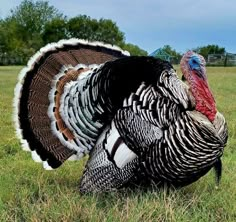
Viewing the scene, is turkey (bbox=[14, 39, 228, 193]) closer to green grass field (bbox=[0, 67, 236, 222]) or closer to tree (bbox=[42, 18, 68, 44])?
green grass field (bbox=[0, 67, 236, 222])

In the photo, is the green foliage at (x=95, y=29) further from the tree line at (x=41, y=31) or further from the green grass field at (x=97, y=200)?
the green grass field at (x=97, y=200)

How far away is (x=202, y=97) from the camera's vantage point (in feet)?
11.7

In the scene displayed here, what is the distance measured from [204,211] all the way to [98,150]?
844 millimetres

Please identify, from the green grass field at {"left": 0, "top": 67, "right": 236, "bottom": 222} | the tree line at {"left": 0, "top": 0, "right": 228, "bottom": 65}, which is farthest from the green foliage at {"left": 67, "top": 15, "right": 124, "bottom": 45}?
the green grass field at {"left": 0, "top": 67, "right": 236, "bottom": 222}

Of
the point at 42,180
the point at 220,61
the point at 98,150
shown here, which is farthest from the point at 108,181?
the point at 220,61

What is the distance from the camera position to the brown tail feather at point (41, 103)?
3.95 metres

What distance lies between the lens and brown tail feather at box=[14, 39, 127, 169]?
3.95 meters

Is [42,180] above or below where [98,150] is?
below

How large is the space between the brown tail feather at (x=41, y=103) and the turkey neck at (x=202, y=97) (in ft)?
3.31

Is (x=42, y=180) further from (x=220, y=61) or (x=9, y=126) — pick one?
(x=220, y=61)

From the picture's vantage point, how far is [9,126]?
24.1 feet

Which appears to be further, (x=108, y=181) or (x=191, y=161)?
(x=108, y=181)

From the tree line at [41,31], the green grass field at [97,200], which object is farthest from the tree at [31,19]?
the green grass field at [97,200]

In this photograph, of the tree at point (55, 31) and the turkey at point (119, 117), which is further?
the tree at point (55, 31)
